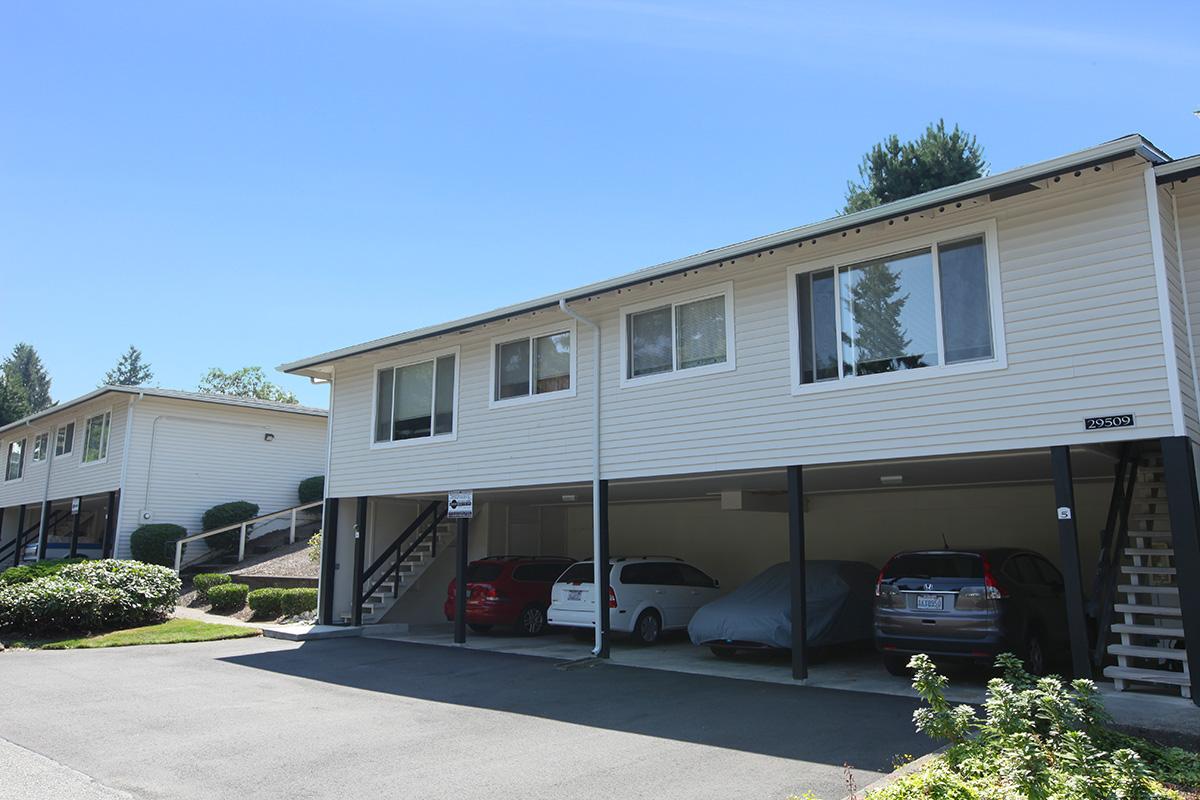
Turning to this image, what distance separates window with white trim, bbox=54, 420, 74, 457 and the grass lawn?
15.0 meters

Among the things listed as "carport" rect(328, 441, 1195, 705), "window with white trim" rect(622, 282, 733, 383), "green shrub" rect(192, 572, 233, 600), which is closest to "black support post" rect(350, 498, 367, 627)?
"carport" rect(328, 441, 1195, 705)

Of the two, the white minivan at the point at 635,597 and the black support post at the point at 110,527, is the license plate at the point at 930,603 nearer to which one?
the white minivan at the point at 635,597

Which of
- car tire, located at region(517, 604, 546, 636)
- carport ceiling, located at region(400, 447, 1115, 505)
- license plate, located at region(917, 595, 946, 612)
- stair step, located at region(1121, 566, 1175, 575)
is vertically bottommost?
car tire, located at region(517, 604, 546, 636)

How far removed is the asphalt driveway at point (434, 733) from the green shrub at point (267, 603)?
20.3 feet

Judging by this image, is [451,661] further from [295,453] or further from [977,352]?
[295,453]

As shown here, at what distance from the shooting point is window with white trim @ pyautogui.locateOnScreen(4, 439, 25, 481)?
111ft

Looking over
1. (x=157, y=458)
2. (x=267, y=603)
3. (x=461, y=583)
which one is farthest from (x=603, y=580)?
(x=157, y=458)

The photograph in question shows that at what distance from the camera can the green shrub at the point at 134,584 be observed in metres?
17.5

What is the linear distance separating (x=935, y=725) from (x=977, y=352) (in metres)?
5.37

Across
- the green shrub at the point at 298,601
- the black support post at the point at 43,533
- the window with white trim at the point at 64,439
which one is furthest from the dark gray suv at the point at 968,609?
the black support post at the point at 43,533

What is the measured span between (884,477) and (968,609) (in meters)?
3.39

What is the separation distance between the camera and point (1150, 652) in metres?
8.62

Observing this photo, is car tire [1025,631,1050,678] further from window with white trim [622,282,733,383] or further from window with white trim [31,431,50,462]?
window with white trim [31,431,50,462]

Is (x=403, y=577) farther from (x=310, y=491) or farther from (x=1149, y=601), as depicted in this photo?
(x=1149, y=601)
